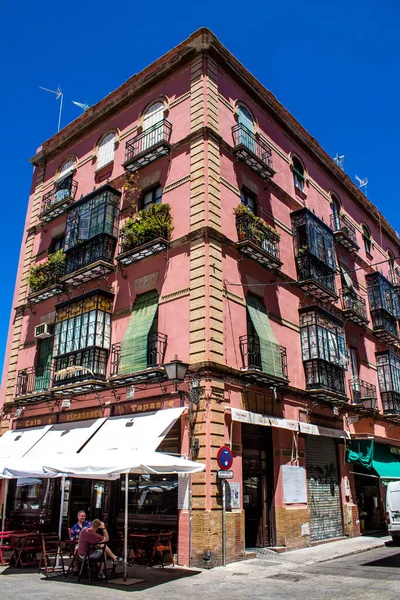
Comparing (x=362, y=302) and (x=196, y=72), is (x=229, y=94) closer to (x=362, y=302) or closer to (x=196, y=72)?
(x=196, y=72)

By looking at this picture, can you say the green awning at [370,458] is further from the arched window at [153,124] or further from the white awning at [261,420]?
the arched window at [153,124]

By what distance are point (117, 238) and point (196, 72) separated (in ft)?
21.6

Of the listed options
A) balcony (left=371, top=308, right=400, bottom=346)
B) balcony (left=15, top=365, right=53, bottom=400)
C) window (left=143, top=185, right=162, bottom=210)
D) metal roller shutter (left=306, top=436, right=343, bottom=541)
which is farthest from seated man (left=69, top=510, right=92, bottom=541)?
balcony (left=371, top=308, right=400, bottom=346)

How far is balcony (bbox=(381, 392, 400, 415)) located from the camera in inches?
883

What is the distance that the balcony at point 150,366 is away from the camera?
14008mm

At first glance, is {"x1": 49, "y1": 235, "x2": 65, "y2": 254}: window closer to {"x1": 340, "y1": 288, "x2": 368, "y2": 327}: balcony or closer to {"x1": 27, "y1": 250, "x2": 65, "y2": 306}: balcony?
{"x1": 27, "y1": 250, "x2": 65, "y2": 306}: balcony

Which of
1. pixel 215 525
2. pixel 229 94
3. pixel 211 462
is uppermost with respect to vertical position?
pixel 229 94

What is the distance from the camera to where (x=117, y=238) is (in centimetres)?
1791

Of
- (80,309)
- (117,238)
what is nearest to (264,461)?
(80,309)

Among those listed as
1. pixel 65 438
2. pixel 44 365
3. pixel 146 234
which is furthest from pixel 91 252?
pixel 65 438

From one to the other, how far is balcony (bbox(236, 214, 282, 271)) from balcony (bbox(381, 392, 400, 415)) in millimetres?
9784

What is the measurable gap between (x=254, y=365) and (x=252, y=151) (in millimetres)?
8111

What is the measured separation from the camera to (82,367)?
1606 cm

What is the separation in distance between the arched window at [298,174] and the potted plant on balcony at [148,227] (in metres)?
7.51
